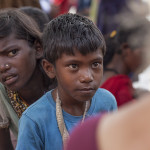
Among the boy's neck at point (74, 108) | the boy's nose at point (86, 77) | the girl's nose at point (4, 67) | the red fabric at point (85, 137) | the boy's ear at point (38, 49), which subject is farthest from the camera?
the boy's ear at point (38, 49)

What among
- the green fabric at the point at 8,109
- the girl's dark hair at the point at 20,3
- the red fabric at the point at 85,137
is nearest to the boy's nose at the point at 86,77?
the green fabric at the point at 8,109

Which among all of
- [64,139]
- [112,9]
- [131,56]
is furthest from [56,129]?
[112,9]

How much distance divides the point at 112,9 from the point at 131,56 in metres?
1.57

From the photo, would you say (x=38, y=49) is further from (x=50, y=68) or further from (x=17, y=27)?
(x=50, y=68)

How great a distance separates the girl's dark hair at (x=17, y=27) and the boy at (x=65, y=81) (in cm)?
36

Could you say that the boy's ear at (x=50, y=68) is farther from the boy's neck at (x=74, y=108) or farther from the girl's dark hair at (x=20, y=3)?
the girl's dark hair at (x=20, y=3)

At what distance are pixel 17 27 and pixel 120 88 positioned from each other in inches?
47.8

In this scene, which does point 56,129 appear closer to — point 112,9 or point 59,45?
point 59,45

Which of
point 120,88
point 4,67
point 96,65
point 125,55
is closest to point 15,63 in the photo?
point 4,67

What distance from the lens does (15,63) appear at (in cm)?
221

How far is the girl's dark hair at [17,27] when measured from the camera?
224 centimetres

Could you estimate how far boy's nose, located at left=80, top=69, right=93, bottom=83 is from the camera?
1.80m

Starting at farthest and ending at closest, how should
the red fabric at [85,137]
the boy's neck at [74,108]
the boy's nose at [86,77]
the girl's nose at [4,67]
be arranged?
the girl's nose at [4,67] < the boy's neck at [74,108] < the boy's nose at [86,77] < the red fabric at [85,137]

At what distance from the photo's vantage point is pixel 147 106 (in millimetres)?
764
